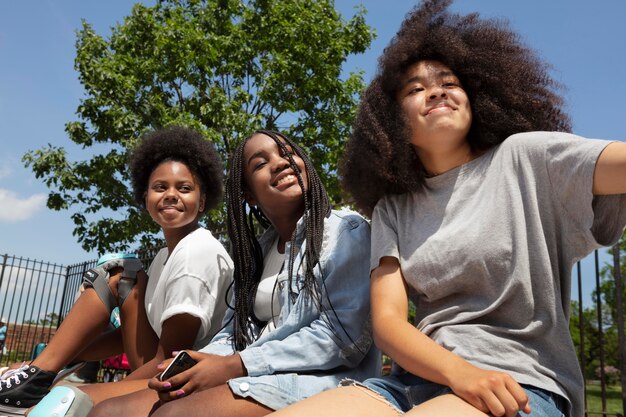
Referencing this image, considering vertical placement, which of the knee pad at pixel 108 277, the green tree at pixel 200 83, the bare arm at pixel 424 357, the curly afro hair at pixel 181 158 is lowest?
the bare arm at pixel 424 357

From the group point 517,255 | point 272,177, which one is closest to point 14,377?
point 272,177

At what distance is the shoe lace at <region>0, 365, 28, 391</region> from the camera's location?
2.50m

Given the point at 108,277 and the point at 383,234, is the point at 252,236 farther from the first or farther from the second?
the point at 383,234

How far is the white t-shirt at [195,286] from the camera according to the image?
2527 mm

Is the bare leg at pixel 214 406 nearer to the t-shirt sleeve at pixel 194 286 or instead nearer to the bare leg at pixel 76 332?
the t-shirt sleeve at pixel 194 286

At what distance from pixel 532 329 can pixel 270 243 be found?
4.48 feet

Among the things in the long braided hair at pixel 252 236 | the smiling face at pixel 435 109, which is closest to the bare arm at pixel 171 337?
the long braided hair at pixel 252 236

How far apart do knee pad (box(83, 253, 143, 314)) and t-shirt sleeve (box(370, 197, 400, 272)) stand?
1.53 meters

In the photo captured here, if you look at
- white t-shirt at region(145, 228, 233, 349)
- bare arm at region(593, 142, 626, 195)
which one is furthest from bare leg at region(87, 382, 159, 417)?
bare arm at region(593, 142, 626, 195)

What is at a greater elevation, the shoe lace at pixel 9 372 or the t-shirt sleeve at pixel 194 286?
the t-shirt sleeve at pixel 194 286

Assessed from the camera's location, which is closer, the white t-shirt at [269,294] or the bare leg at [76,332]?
the white t-shirt at [269,294]

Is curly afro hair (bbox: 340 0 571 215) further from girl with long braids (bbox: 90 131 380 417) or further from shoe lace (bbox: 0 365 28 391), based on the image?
shoe lace (bbox: 0 365 28 391)

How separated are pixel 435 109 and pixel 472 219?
1.34 ft

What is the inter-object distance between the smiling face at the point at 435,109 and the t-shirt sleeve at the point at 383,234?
22 centimetres
